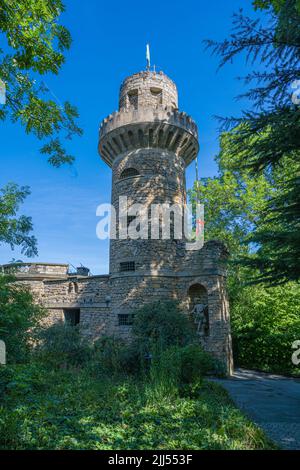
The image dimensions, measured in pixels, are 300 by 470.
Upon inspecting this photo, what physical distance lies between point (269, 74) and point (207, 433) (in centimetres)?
681

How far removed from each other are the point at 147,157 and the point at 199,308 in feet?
25.5

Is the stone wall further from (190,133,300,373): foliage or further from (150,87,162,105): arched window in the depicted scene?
(190,133,300,373): foliage

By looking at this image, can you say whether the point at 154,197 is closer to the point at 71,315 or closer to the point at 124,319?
the point at 124,319

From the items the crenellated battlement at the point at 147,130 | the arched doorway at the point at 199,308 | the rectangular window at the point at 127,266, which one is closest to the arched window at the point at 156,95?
the crenellated battlement at the point at 147,130

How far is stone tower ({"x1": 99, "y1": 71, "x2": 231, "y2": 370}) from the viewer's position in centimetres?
1301

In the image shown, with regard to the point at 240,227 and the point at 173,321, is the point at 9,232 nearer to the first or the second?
the point at 173,321

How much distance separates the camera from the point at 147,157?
49.2ft

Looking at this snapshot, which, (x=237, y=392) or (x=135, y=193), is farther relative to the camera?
(x=135, y=193)

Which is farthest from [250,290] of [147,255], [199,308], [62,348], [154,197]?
[62,348]

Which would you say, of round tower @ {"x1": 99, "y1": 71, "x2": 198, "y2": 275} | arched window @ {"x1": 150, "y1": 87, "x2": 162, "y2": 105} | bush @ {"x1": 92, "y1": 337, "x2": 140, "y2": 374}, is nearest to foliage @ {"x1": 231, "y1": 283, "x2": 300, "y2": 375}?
round tower @ {"x1": 99, "y1": 71, "x2": 198, "y2": 275}

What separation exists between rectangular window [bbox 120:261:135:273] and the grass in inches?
257

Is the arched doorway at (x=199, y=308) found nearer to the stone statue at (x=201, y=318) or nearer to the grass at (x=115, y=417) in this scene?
the stone statue at (x=201, y=318)

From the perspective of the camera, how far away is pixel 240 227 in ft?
58.7
